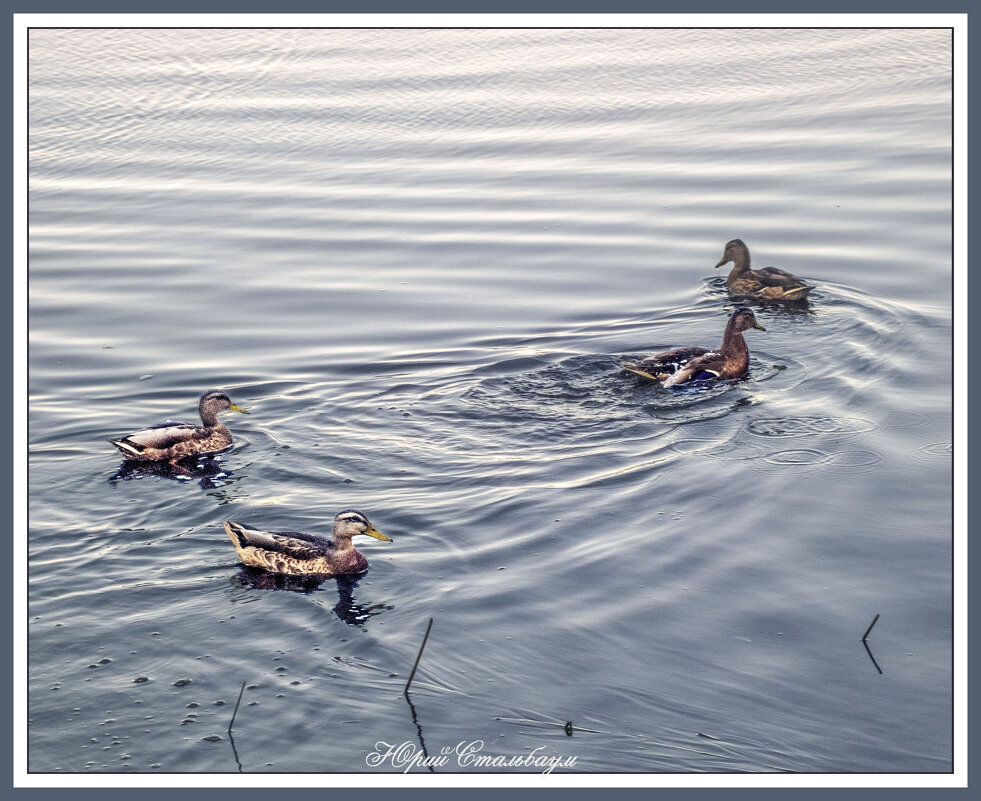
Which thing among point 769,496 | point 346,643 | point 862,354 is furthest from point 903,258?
point 346,643

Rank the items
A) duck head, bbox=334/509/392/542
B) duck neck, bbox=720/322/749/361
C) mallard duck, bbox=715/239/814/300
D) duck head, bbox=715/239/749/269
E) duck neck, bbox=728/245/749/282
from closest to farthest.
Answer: duck head, bbox=334/509/392/542, duck neck, bbox=720/322/749/361, mallard duck, bbox=715/239/814/300, duck neck, bbox=728/245/749/282, duck head, bbox=715/239/749/269

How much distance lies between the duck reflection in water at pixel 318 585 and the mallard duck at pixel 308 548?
5cm

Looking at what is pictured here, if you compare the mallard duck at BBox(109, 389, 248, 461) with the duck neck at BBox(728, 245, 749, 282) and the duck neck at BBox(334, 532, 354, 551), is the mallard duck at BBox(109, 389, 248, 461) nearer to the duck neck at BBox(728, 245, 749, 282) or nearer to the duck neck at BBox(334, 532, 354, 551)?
the duck neck at BBox(334, 532, 354, 551)

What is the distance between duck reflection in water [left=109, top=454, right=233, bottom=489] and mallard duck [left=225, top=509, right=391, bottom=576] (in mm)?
1847

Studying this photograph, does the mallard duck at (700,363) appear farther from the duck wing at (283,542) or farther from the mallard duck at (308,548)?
the duck wing at (283,542)

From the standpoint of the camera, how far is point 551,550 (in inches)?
431

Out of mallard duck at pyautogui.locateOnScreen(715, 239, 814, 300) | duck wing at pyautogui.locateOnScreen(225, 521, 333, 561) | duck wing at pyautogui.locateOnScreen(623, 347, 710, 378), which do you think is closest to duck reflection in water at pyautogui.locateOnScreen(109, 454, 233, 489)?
duck wing at pyautogui.locateOnScreen(225, 521, 333, 561)

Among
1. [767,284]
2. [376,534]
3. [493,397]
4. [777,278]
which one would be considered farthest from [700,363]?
[376,534]

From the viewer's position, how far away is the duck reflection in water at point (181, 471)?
12.7m

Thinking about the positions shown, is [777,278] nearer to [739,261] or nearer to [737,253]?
[739,261]

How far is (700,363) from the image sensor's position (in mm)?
14562

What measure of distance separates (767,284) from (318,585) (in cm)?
868

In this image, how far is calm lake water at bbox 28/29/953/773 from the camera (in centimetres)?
877

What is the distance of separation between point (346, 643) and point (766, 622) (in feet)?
10.6
